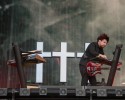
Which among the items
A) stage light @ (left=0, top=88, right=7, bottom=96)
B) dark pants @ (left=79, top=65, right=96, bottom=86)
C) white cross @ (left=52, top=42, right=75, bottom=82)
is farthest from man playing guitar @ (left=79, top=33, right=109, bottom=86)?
white cross @ (left=52, top=42, right=75, bottom=82)

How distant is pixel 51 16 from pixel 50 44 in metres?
0.78

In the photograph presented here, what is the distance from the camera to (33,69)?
32.8 ft

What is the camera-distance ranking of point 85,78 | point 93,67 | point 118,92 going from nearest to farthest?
point 118,92, point 93,67, point 85,78

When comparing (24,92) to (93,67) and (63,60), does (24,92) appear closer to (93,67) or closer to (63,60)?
(93,67)

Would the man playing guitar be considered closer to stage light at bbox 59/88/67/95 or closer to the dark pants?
Answer: the dark pants

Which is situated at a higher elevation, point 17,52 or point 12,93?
point 17,52

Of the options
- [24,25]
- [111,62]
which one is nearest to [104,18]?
[24,25]

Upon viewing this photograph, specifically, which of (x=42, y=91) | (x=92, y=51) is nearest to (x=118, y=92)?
(x=42, y=91)

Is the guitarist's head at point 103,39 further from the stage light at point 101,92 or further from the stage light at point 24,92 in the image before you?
the stage light at point 24,92

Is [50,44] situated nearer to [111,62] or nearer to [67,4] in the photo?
[67,4]

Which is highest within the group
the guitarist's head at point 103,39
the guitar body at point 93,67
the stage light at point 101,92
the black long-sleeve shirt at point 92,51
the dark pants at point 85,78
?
the guitarist's head at point 103,39

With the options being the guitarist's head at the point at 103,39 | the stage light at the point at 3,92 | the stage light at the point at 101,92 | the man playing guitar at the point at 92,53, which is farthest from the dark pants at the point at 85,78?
the stage light at the point at 3,92

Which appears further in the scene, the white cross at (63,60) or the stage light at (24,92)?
the white cross at (63,60)

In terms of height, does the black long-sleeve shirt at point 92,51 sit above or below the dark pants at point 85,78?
above
